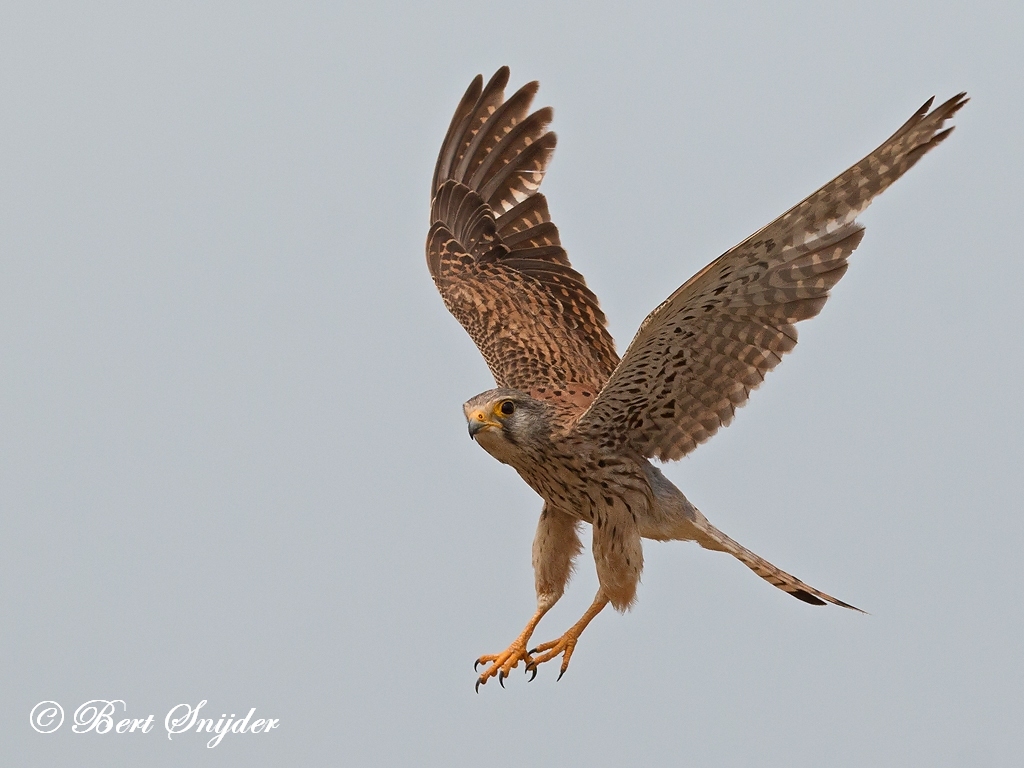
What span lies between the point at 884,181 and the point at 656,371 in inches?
52.7

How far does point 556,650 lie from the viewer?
756cm

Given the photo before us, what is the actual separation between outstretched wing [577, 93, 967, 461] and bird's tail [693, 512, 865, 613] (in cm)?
43

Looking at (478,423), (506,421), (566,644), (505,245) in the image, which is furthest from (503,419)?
(505,245)

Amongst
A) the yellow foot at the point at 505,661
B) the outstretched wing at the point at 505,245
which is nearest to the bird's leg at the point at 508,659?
the yellow foot at the point at 505,661

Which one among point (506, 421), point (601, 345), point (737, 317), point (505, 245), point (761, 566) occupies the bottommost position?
point (761, 566)

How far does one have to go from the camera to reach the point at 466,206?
9.09 meters

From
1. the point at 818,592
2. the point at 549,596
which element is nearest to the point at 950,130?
the point at 818,592

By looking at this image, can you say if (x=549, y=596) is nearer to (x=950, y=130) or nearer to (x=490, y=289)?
(x=490, y=289)

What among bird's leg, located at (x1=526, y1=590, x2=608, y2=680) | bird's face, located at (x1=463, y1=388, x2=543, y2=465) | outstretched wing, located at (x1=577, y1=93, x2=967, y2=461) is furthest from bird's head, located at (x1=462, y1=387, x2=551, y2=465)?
bird's leg, located at (x1=526, y1=590, x2=608, y2=680)

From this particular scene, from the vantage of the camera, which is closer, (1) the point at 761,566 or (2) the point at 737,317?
(2) the point at 737,317

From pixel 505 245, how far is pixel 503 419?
6.34ft

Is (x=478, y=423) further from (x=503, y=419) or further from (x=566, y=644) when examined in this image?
(x=566, y=644)

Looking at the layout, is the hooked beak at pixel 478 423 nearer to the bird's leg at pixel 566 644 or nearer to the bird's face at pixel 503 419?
the bird's face at pixel 503 419

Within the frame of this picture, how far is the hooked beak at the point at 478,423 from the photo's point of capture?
722 centimetres
